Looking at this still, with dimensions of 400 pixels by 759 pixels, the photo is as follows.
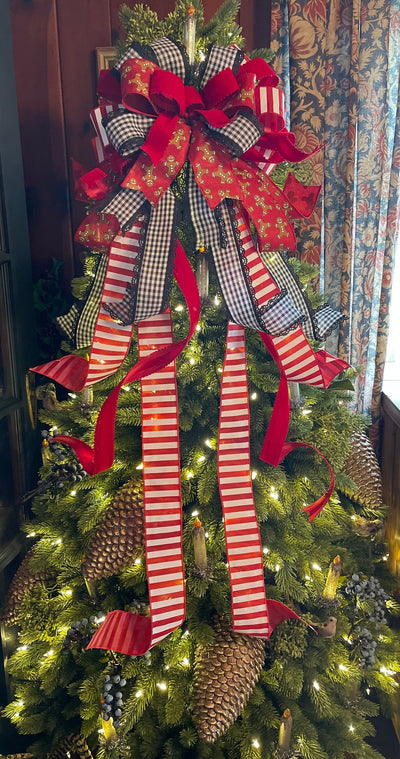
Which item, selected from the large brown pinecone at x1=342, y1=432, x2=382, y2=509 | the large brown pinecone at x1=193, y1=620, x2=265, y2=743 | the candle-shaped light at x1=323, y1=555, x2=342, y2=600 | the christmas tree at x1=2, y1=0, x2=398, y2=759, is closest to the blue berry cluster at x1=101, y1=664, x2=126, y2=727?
the christmas tree at x1=2, y1=0, x2=398, y2=759

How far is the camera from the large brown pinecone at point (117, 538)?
850 millimetres

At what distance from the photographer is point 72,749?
3.00ft

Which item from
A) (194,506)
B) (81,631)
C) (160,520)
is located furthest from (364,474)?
(81,631)

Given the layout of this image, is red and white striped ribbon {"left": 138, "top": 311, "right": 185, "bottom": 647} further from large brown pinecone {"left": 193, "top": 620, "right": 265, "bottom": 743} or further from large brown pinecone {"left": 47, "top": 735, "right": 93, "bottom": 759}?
large brown pinecone {"left": 47, "top": 735, "right": 93, "bottom": 759}

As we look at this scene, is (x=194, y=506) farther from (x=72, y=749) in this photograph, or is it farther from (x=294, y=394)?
(x=72, y=749)

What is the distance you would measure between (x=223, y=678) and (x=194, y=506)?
0.26 metres

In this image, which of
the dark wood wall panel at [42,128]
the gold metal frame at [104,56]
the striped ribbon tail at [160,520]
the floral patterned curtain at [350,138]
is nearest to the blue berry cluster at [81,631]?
the striped ribbon tail at [160,520]

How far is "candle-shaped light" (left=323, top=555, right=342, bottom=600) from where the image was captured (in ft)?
3.01

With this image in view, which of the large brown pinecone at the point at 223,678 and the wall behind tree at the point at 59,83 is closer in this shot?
the large brown pinecone at the point at 223,678

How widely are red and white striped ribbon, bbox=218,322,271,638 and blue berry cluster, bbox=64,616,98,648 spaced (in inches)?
10.5

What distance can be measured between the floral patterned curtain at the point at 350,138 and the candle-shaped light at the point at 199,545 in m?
0.66

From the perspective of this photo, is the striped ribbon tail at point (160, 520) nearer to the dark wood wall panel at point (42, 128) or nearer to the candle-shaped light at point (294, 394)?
the candle-shaped light at point (294, 394)

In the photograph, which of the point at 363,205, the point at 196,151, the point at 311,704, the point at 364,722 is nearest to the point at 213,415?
the point at 196,151

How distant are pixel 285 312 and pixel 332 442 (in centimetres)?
30
